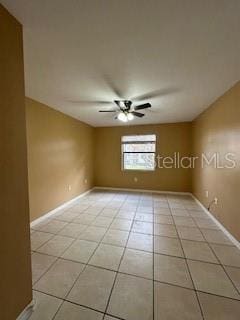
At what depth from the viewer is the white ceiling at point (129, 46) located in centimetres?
111

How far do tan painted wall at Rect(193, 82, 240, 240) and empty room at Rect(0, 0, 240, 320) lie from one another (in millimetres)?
29

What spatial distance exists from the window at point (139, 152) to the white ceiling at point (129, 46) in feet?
8.89

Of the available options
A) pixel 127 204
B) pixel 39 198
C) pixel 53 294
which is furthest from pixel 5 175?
pixel 127 204

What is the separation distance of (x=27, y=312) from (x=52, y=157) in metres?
2.66

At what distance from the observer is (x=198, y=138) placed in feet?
13.6

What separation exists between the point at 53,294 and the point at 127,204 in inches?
107

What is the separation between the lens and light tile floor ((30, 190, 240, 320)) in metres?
1.32

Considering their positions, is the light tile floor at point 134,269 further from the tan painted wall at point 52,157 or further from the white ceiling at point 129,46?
the white ceiling at point 129,46

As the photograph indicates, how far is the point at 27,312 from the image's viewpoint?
1258 millimetres

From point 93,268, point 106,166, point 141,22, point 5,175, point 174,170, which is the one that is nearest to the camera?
point 5,175

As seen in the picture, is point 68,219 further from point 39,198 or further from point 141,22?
point 141,22

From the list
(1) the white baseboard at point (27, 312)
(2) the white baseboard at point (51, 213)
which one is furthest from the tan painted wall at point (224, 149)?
(2) the white baseboard at point (51, 213)

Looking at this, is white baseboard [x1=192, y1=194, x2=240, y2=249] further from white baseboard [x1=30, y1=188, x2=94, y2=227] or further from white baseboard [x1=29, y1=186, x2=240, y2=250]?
white baseboard [x1=30, y1=188, x2=94, y2=227]

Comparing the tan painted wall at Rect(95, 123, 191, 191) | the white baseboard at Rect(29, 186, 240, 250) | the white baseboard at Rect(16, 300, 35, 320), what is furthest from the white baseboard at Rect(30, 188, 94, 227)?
the white baseboard at Rect(16, 300, 35, 320)
